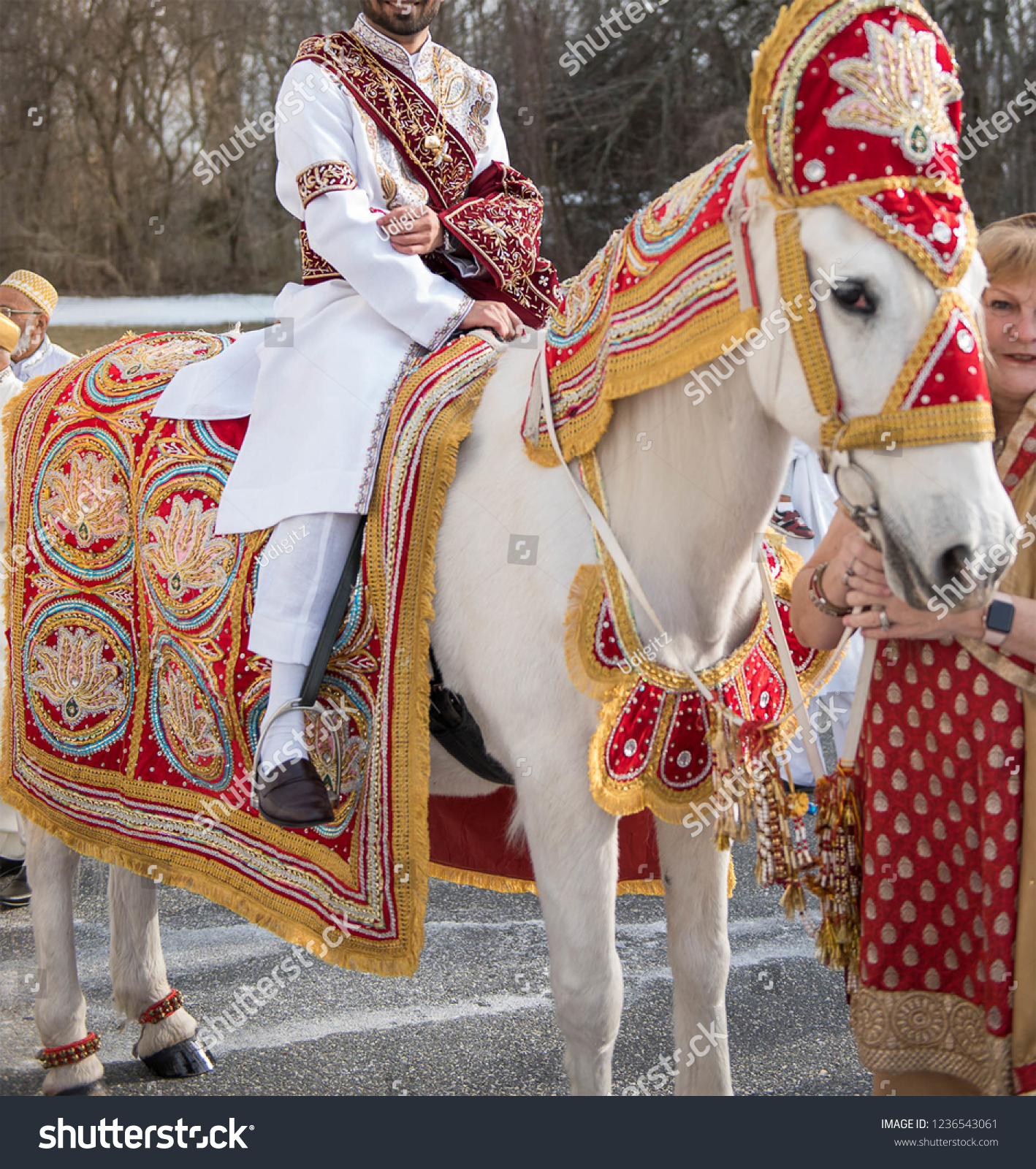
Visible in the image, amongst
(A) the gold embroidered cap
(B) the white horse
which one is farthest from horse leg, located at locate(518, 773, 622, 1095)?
(A) the gold embroidered cap

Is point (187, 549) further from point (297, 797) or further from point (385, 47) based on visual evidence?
point (385, 47)

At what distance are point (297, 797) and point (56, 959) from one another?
1209 millimetres

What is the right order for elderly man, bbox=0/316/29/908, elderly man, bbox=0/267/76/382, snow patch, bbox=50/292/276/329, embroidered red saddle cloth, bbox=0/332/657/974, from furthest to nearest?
snow patch, bbox=50/292/276/329, elderly man, bbox=0/267/76/382, elderly man, bbox=0/316/29/908, embroidered red saddle cloth, bbox=0/332/657/974

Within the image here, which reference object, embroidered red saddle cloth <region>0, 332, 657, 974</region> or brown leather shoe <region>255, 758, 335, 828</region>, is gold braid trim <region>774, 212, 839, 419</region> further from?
brown leather shoe <region>255, 758, 335, 828</region>

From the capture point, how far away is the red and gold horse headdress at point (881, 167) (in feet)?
5.17

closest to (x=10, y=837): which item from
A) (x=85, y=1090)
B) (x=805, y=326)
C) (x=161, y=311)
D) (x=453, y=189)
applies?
(x=85, y=1090)

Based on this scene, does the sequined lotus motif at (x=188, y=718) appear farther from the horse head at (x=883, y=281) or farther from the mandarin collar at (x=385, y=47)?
the horse head at (x=883, y=281)

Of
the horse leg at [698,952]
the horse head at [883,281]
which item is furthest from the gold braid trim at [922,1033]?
the horse head at [883,281]

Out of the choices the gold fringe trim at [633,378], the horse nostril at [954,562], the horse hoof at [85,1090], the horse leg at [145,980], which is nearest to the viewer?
the horse nostril at [954,562]

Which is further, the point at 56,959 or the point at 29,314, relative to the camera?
the point at 29,314

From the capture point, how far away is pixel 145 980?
128 inches

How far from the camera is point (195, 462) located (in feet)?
9.05

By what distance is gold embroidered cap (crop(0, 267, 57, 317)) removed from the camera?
6.06 m

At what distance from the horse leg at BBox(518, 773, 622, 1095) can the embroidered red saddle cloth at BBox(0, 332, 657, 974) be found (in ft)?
0.99
